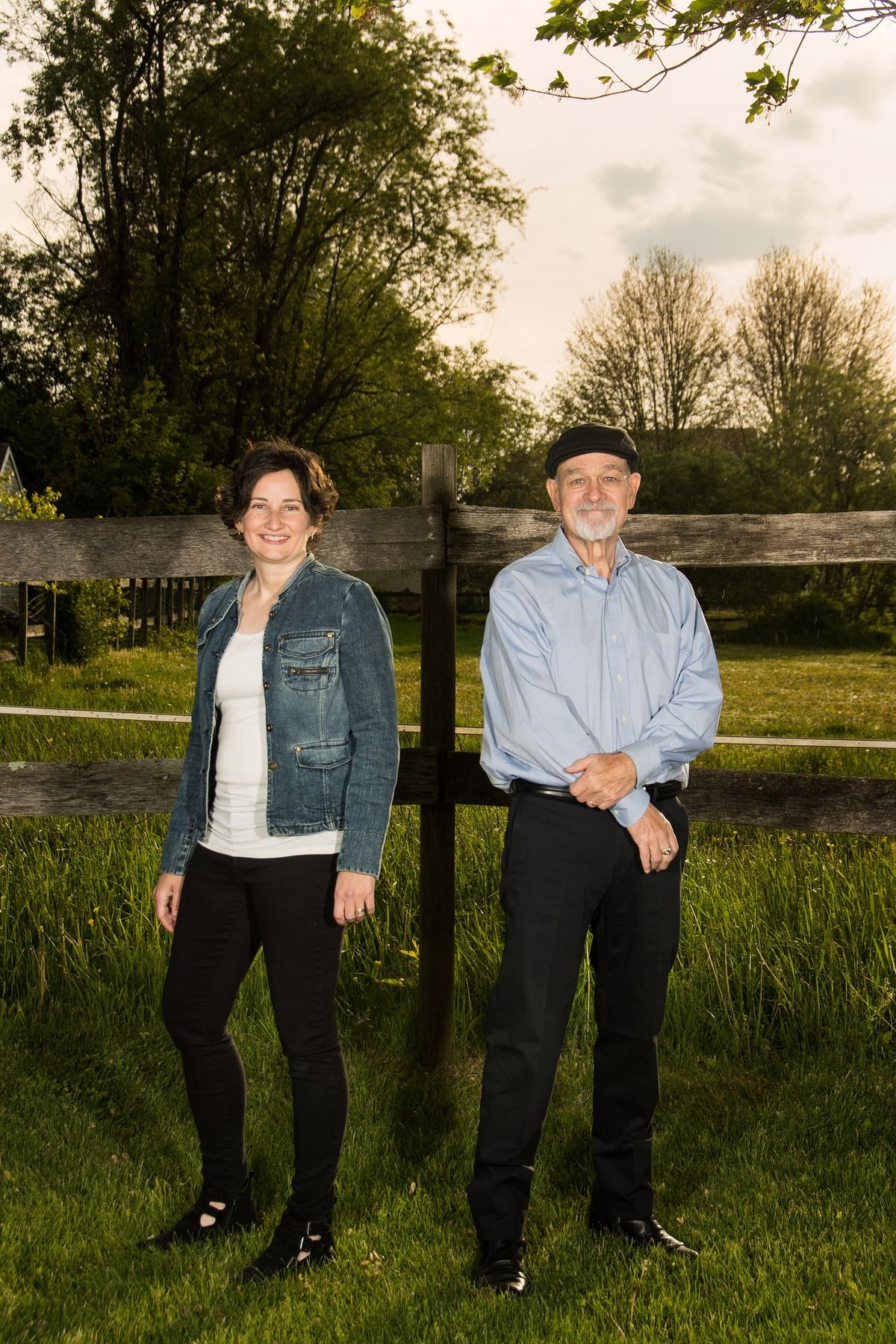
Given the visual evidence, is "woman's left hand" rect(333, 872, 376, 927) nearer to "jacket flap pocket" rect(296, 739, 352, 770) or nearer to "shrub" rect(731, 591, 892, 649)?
"jacket flap pocket" rect(296, 739, 352, 770)

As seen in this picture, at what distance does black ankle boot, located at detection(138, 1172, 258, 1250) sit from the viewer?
307cm

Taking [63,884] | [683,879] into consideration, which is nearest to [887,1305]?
[683,879]

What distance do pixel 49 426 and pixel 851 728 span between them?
76.0 ft

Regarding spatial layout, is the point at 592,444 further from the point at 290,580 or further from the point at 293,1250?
the point at 293,1250

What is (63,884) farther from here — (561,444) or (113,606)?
(113,606)

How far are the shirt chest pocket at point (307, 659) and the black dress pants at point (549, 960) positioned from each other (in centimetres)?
58

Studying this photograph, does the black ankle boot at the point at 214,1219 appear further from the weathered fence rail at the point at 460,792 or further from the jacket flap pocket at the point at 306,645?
the jacket flap pocket at the point at 306,645

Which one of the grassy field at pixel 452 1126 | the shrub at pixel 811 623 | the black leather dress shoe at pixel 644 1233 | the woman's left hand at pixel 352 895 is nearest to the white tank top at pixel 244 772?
the woman's left hand at pixel 352 895

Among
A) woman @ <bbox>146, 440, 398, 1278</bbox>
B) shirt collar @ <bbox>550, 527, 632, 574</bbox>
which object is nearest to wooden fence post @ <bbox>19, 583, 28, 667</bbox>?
woman @ <bbox>146, 440, 398, 1278</bbox>

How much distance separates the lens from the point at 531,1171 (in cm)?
290

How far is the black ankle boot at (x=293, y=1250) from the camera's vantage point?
9.51ft

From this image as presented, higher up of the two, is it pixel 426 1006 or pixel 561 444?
pixel 561 444

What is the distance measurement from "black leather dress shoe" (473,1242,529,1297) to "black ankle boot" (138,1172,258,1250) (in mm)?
653

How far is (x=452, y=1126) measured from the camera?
149 inches
